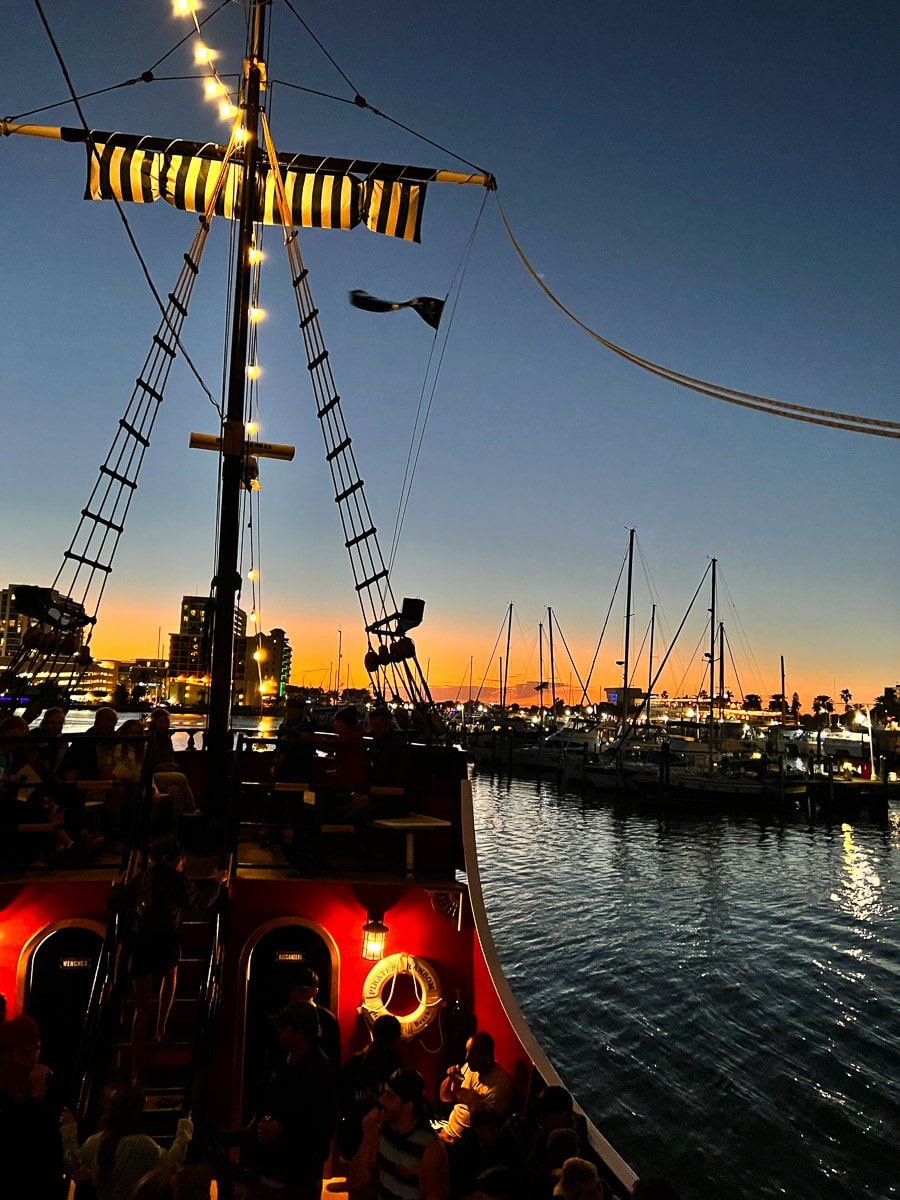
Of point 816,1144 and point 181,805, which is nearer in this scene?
point 181,805

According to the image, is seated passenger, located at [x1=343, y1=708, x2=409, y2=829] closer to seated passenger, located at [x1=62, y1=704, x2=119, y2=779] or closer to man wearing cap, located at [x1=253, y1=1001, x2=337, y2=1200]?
seated passenger, located at [x1=62, y1=704, x2=119, y2=779]

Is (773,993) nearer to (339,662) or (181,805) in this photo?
(181,805)

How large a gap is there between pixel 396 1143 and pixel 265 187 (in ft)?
44.1

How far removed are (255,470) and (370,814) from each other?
17.7 feet

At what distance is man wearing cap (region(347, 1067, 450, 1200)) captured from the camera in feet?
16.3

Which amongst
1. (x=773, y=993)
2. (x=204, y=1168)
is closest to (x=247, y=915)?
(x=204, y=1168)

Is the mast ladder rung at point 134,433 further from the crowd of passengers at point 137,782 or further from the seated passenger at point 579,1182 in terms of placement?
the seated passenger at point 579,1182

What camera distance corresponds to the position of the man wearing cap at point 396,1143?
4.96 m

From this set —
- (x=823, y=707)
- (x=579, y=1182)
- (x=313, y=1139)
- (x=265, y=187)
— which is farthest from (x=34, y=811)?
(x=823, y=707)

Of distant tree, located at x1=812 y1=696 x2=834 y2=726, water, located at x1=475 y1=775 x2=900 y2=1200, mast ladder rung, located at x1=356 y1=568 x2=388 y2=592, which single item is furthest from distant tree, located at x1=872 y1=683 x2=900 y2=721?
mast ladder rung, located at x1=356 y1=568 x2=388 y2=592

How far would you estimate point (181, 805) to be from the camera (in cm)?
813

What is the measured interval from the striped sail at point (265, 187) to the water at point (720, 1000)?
15.2 metres

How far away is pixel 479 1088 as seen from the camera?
6102 millimetres

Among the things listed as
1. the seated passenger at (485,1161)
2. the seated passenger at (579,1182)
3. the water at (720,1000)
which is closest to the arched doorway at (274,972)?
the seated passenger at (485,1161)
